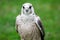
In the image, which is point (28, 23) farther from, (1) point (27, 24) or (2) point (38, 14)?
(2) point (38, 14)

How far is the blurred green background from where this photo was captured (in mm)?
11269

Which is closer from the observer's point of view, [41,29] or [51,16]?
[41,29]

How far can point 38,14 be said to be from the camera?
12.0m

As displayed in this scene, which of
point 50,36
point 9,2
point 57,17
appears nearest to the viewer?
point 50,36

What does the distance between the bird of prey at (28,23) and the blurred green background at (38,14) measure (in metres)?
1.48

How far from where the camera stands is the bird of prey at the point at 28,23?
366 inches

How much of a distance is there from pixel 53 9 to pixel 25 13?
3.33 meters

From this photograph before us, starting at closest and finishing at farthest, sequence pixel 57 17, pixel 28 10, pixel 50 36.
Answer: pixel 28 10 < pixel 50 36 < pixel 57 17

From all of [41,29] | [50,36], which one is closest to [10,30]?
[50,36]

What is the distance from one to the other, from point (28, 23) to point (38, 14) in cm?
269

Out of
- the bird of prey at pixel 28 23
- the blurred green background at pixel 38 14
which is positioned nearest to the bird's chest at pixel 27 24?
the bird of prey at pixel 28 23

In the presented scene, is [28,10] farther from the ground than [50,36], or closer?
farther from the ground

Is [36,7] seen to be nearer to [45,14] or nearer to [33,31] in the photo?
[45,14]

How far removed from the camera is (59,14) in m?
12.1
